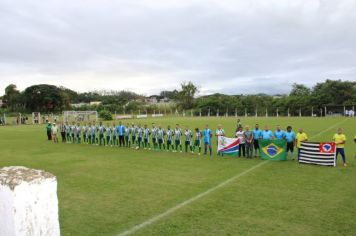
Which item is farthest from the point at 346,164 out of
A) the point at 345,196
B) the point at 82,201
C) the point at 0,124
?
the point at 0,124

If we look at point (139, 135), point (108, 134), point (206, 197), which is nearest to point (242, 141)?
point (139, 135)

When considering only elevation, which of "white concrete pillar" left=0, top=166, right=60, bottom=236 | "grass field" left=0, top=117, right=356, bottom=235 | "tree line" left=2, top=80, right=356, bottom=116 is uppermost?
"tree line" left=2, top=80, right=356, bottom=116

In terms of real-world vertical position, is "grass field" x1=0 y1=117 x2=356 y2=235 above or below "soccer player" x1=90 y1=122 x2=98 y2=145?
below

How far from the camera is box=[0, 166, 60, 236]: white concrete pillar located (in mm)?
1969

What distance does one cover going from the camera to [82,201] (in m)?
9.08

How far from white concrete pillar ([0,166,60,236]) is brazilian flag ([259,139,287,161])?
1457 centimetres

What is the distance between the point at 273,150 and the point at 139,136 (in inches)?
355

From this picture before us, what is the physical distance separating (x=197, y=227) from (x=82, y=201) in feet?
12.1

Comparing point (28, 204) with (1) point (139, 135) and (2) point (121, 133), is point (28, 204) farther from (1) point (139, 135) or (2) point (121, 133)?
(2) point (121, 133)

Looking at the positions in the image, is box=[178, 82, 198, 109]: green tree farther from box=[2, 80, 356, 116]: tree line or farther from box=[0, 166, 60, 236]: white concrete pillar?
box=[0, 166, 60, 236]: white concrete pillar

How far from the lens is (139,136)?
21391 millimetres

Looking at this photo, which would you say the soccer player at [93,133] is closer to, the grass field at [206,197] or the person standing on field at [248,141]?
the grass field at [206,197]

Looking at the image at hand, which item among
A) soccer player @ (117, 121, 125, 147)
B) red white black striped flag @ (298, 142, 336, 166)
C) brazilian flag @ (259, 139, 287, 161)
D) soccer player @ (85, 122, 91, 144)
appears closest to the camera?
red white black striped flag @ (298, 142, 336, 166)

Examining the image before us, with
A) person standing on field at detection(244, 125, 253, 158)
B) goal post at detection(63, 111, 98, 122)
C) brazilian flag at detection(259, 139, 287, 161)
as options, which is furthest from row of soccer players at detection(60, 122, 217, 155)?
goal post at detection(63, 111, 98, 122)
